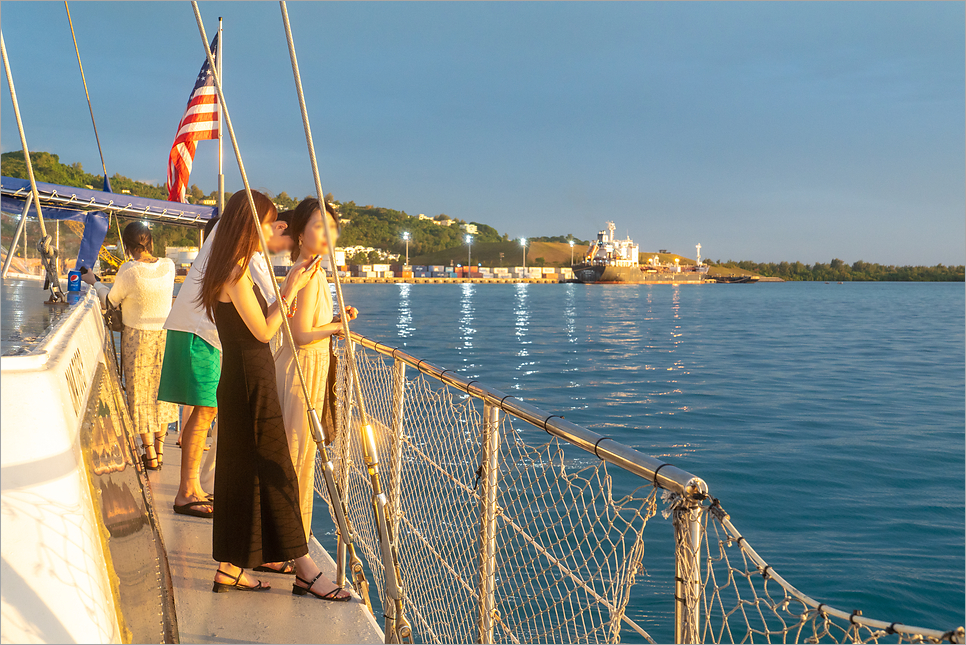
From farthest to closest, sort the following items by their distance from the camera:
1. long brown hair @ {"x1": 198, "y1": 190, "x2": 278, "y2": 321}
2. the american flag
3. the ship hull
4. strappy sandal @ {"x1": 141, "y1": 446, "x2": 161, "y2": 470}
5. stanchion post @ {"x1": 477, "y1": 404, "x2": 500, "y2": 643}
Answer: the ship hull, the american flag, strappy sandal @ {"x1": 141, "y1": 446, "x2": 161, "y2": 470}, long brown hair @ {"x1": 198, "y1": 190, "x2": 278, "y2": 321}, stanchion post @ {"x1": 477, "y1": 404, "x2": 500, "y2": 643}

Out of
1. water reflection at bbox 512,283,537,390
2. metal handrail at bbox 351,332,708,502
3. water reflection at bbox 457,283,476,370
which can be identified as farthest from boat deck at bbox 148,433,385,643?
water reflection at bbox 457,283,476,370

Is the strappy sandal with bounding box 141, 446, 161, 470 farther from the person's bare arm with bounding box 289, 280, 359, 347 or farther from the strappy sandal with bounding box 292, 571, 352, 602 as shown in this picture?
the person's bare arm with bounding box 289, 280, 359, 347

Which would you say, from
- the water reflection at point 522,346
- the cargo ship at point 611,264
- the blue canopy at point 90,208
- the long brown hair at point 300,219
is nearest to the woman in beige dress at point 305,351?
the long brown hair at point 300,219

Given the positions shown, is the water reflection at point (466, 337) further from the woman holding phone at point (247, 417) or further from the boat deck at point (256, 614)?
the woman holding phone at point (247, 417)

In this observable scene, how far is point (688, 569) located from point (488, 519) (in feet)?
3.00

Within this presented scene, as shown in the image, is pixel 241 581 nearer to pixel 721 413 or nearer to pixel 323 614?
pixel 323 614

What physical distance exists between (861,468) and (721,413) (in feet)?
12.1

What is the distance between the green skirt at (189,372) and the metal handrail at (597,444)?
1152mm

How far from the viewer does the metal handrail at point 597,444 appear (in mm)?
1161

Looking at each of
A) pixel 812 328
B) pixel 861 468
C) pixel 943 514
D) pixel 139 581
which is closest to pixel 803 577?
pixel 943 514

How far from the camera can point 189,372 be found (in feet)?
10.1

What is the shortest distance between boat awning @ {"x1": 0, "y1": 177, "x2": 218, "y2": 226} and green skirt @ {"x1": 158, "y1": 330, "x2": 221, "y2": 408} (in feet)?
13.5

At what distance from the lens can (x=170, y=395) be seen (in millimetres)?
3100

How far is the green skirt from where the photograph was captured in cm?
306
